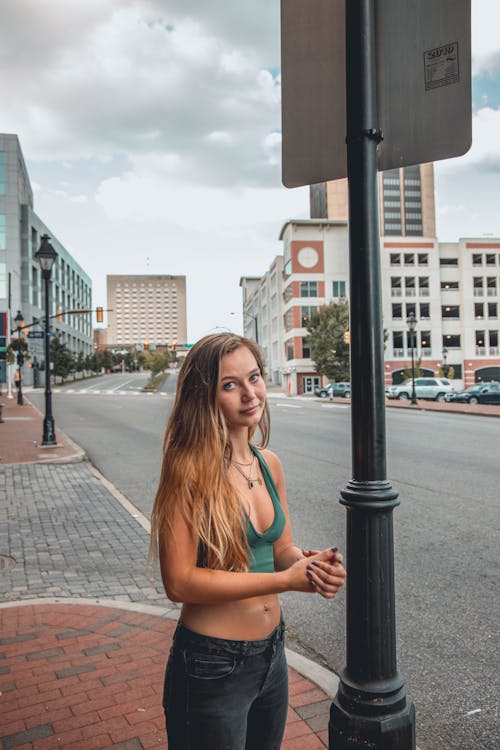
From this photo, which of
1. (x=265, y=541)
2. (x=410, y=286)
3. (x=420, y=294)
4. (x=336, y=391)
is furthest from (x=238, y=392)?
(x=420, y=294)

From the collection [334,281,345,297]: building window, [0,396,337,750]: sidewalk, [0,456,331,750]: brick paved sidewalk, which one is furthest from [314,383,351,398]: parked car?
[0,456,331,750]: brick paved sidewalk

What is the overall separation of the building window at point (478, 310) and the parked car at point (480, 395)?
3214 cm

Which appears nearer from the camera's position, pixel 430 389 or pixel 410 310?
pixel 430 389

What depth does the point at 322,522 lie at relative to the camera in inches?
283

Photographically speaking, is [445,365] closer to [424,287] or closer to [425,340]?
[425,340]

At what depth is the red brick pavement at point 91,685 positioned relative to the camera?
2.89m

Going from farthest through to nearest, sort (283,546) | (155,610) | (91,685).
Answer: (155,610) → (91,685) → (283,546)

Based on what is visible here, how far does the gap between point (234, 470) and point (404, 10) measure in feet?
5.66

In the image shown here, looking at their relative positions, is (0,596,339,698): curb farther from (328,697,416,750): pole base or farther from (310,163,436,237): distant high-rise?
(310,163,436,237): distant high-rise

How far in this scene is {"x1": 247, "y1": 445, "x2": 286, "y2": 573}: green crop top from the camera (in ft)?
6.04

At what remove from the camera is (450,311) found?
67188mm

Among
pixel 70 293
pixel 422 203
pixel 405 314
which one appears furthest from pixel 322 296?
pixel 422 203

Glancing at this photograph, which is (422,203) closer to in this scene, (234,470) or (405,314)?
(405,314)

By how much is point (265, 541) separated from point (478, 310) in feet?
230
